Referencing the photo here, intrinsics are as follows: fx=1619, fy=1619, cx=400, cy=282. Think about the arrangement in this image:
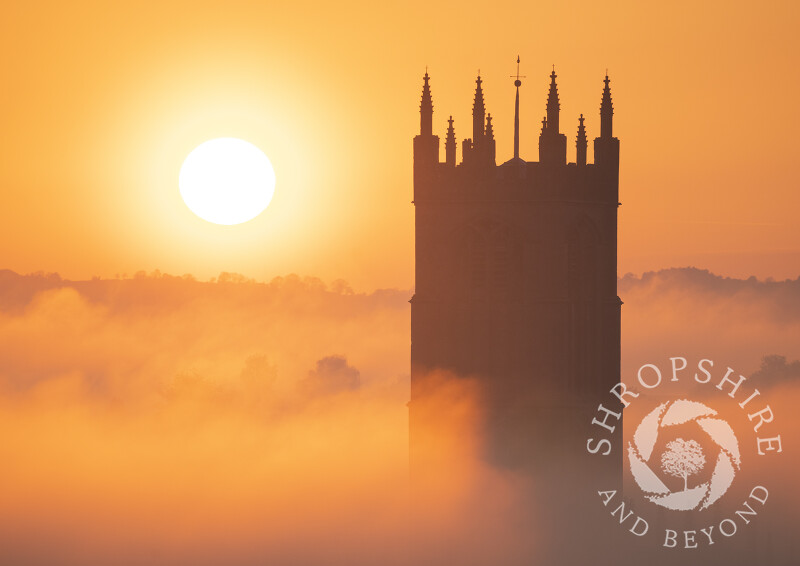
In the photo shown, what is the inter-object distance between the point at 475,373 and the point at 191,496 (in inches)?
1810

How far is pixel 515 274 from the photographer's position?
273 feet

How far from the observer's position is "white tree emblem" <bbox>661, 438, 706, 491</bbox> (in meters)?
103

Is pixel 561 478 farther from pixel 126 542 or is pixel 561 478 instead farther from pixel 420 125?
pixel 126 542

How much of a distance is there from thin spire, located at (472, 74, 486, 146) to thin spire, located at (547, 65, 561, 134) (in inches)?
132

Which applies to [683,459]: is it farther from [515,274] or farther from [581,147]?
[581,147]

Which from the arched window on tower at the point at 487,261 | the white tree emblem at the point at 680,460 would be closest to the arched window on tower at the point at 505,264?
the arched window on tower at the point at 487,261

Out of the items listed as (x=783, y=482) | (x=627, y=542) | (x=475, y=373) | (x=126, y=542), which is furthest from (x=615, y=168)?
(x=126, y=542)

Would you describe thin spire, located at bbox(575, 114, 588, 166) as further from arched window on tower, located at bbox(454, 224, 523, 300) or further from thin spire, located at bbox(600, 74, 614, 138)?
arched window on tower, located at bbox(454, 224, 523, 300)

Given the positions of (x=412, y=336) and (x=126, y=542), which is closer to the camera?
(x=412, y=336)

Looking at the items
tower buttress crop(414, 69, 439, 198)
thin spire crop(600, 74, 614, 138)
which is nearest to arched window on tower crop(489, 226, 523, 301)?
tower buttress crop(414, 69, 439, 198)

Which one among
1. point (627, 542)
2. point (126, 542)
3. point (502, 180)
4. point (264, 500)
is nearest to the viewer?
point (502, 180)

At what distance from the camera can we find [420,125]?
274 feet

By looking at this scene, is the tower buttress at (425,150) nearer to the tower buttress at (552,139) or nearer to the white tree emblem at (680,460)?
the tower buttress at (552,139)

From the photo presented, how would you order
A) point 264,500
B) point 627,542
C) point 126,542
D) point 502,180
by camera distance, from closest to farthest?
point 502,180 → point 627,542 → point 126,542 → point 264,500
